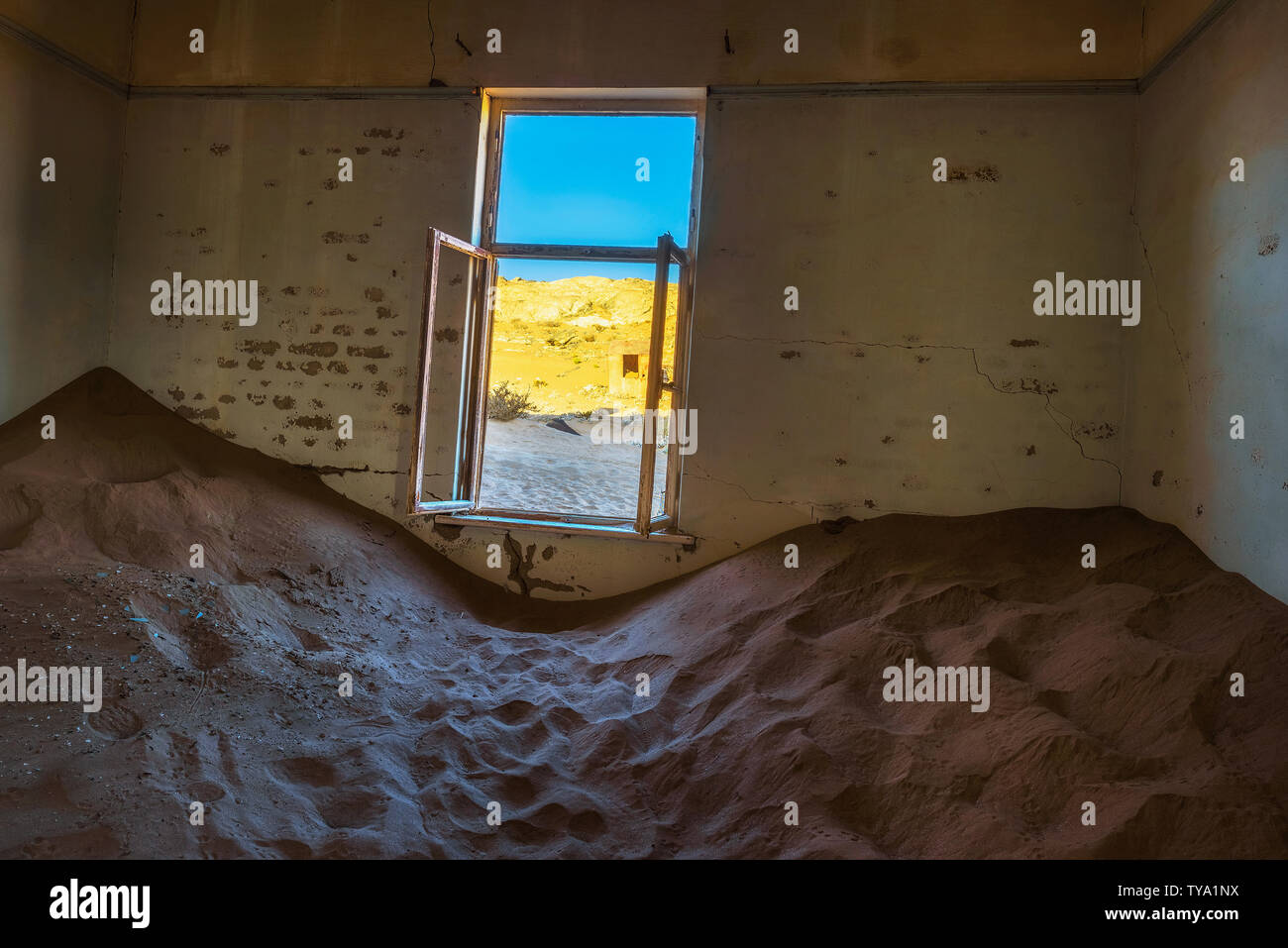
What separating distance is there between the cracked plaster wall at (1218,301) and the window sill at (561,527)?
2.24 metres

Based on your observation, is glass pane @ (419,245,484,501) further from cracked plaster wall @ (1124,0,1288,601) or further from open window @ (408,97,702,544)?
cracked plaster wall @ (1124,0,1288,601)

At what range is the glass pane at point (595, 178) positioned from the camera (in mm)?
4664

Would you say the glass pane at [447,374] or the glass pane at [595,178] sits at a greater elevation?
the glass pane at [595,178]

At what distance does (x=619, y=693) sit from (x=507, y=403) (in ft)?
22.3

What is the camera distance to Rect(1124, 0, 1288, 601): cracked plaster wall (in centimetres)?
289

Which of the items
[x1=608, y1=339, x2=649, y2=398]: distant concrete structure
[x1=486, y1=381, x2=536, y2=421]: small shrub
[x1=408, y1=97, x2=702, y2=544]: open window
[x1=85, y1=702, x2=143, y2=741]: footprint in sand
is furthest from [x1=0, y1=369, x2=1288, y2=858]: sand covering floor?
[x1=608, y1=339, x2=649, y2=398]: distant concrete structure

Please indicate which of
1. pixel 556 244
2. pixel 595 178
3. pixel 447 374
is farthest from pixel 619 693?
pixel 595 178

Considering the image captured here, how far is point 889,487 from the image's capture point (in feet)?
14.1

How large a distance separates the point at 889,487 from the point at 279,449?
3.48 m

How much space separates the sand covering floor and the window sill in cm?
26

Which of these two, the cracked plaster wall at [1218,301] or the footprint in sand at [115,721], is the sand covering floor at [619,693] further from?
the cracked plaster wall at [1218,301]

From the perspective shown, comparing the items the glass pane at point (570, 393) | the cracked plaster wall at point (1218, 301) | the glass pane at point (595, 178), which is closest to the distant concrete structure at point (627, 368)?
the glass pane at point (570, 393)

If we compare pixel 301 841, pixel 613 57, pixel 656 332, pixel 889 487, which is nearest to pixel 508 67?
pixel 613 57

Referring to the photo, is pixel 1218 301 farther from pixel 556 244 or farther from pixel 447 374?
pixel 447 374
